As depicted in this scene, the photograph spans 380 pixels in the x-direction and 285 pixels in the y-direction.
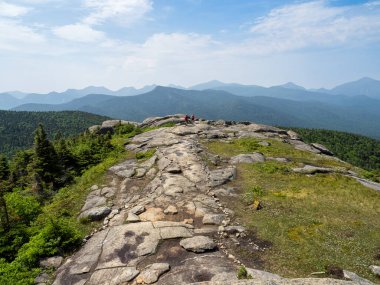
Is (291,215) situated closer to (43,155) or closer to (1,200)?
(1,200)

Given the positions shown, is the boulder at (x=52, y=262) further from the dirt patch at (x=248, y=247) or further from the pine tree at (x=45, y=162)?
the pine tree at (x=45, y=162)

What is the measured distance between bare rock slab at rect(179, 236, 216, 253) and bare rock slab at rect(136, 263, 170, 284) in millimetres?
1950

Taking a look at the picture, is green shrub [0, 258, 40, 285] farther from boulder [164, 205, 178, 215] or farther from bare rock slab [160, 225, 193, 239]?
boulder [164, 205, 178, 215]

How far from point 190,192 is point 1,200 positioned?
1369cm

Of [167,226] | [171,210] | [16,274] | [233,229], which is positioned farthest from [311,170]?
[16,274]

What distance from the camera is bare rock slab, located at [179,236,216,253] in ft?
55.8

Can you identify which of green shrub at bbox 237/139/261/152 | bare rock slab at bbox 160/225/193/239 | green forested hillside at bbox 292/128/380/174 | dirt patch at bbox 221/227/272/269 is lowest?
green forested hillside at bbox 292/128/380/174

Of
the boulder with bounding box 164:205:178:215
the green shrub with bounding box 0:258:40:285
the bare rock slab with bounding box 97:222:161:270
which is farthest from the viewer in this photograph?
the boulder with bounding box 164:205:178:215

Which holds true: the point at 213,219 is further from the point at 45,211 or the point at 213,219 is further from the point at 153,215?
the point at 45,211

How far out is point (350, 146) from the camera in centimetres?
13800

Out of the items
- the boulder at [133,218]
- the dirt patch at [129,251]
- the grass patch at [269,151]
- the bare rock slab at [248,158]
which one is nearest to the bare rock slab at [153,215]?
the boulder at [133,218]

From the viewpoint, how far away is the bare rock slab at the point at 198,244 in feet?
55.8

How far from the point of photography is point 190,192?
2517 centimetres

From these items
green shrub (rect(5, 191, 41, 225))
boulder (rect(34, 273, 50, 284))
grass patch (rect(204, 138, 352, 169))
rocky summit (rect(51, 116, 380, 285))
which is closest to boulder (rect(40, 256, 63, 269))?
rocky summit (rect(51, 116, 380, 285))
